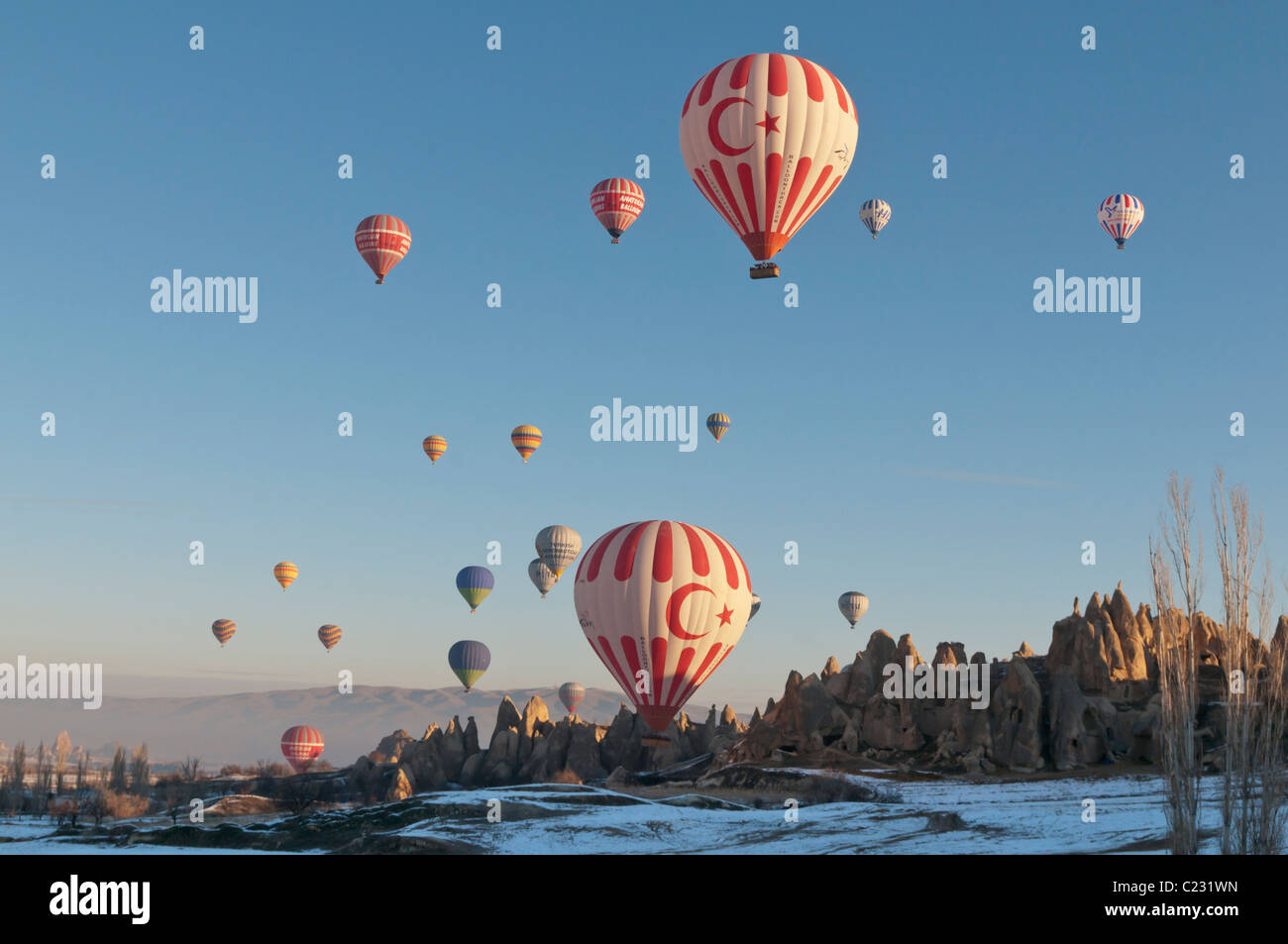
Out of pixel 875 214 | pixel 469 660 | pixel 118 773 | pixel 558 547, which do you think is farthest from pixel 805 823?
pixel 118 773

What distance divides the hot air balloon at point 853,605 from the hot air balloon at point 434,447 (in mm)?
46480

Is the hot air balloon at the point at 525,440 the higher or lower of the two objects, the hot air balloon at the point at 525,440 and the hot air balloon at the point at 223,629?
the higher

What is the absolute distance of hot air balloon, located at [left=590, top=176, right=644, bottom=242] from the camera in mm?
93062

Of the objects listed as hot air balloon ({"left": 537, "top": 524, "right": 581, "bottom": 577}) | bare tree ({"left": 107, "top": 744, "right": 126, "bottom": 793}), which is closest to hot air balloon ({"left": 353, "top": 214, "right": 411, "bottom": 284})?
hot air balloon ({"left": 537, "top": 524, "right": 581, "bottom": 577})

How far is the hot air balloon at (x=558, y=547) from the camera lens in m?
130

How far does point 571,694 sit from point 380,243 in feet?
315

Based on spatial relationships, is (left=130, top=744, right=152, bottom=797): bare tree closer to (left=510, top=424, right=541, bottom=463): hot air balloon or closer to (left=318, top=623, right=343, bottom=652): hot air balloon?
(left=318, top=623, right=343, bottom=652): hot air balloon

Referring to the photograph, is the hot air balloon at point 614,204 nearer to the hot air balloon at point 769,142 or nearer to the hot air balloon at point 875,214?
the hot air balloon at point 875,214

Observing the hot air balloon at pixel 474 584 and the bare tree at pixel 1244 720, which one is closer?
the bare tree at pixel 1244 720

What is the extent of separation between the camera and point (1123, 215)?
96562 mm

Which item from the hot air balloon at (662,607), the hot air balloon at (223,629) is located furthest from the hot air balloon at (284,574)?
the hot air balloon at (662,607)

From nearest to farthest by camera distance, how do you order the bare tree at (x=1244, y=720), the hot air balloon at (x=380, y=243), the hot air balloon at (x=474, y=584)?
the bare tree at (x=1244, y=720)
the hot air balloon at (x=380, y=243)
the hot air balloon at (x=474, y=584)
